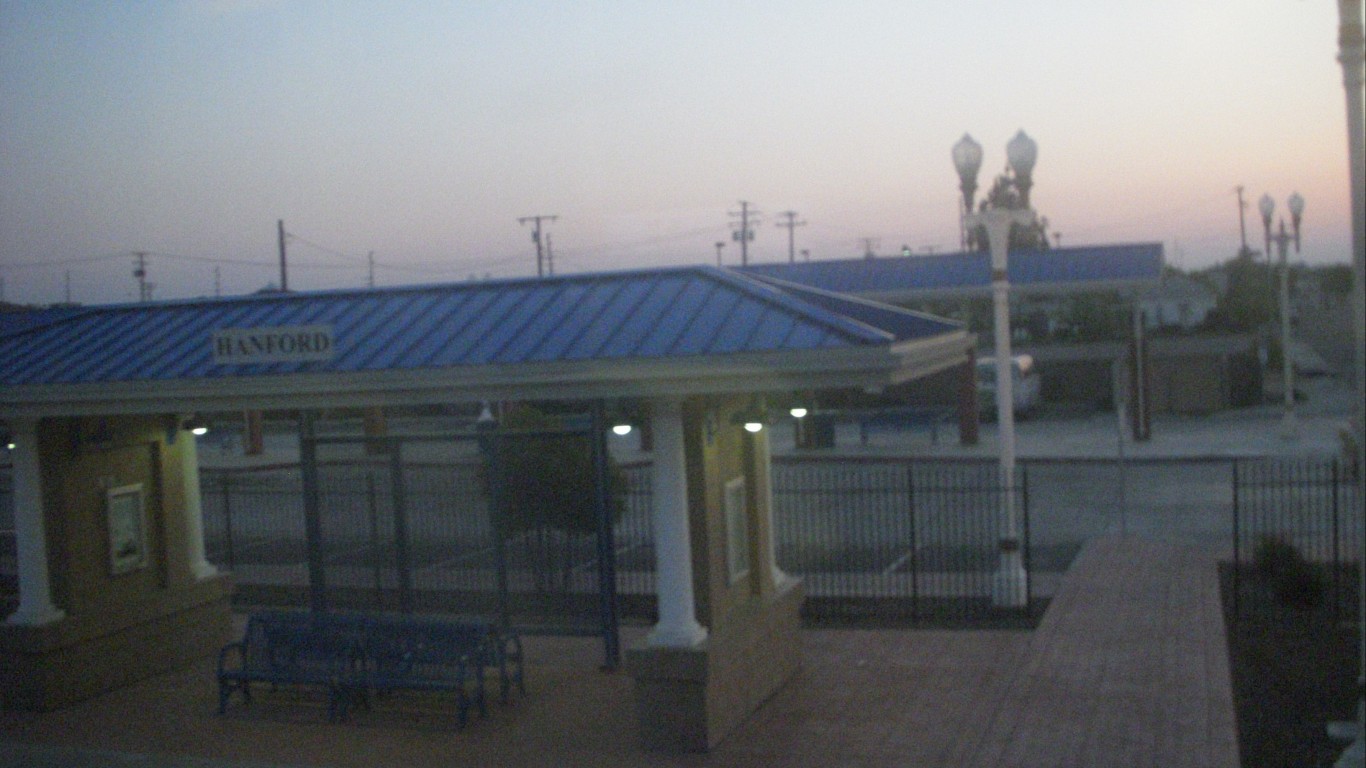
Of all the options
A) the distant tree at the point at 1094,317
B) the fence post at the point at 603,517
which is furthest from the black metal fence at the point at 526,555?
the distant tree at the point at 1094,317

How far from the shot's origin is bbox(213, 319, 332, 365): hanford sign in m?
10.6

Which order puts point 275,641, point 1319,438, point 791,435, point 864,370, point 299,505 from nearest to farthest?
point 864,370 → point 275,641 → point 299,505 → point 1319,438 → point 791,435

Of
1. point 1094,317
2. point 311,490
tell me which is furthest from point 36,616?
point 1094,317

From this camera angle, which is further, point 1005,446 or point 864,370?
point 1005,446

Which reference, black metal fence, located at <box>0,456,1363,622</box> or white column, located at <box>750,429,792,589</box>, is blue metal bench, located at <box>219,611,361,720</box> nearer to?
black metal fence, located at <box>0,456,1363,622</box>

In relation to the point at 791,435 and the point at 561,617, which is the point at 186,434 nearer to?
the point at 561,617

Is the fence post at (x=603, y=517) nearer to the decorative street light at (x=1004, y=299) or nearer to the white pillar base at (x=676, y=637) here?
the white pillar base at (x=676, y=637)

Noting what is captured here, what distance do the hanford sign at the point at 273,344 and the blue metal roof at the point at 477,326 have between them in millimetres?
72

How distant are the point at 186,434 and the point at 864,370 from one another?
7.42 m

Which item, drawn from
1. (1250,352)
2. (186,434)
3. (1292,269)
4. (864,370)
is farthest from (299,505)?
(1292,269)

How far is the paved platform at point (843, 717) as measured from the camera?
9.62 m

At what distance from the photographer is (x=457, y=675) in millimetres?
10680

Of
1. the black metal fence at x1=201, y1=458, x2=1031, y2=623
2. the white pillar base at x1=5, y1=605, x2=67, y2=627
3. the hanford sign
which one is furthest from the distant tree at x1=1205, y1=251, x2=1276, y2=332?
the white pillar base at x1=5, y1=605, x2=67, y2=627

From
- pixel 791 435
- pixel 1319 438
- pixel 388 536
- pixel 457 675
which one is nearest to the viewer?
pixel 457 675
